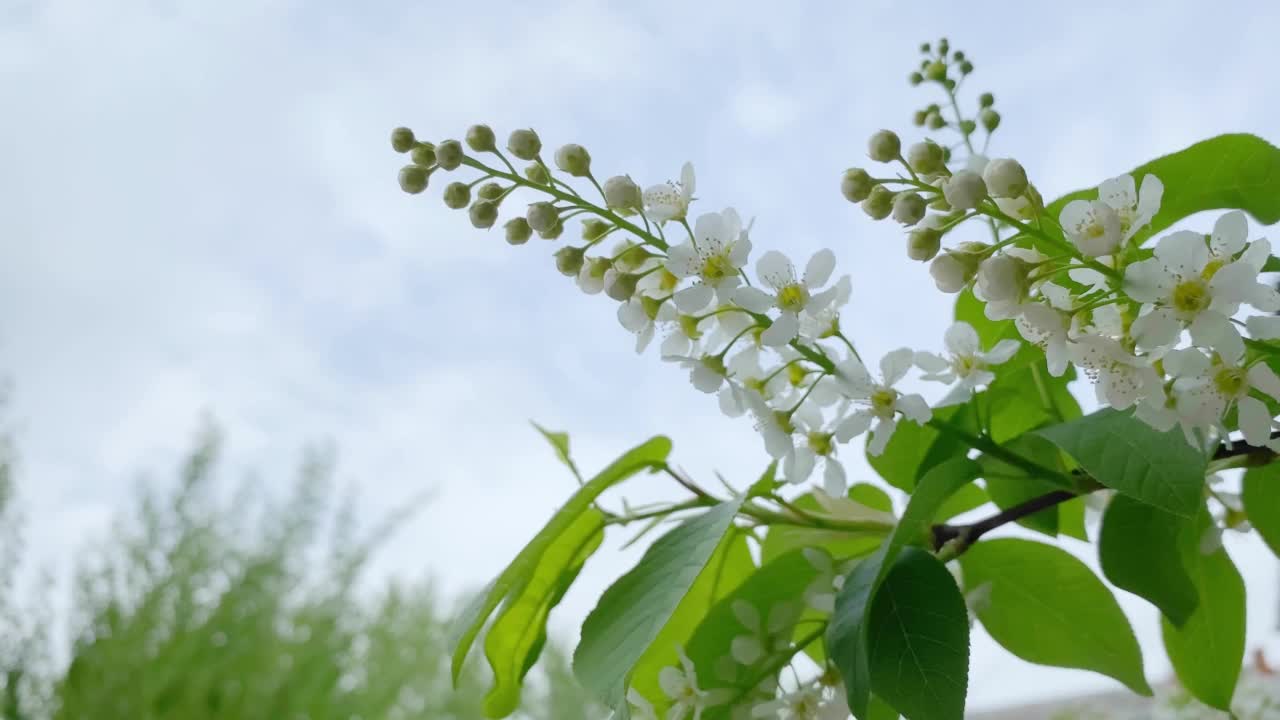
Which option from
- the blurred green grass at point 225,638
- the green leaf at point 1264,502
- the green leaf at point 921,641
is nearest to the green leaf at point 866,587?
the green leaf at point 921,641

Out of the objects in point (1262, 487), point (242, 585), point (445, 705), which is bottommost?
point (445, 705)

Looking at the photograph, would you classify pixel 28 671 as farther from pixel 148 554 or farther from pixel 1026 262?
pixel 1026 262

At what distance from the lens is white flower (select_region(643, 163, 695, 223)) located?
0.26 m

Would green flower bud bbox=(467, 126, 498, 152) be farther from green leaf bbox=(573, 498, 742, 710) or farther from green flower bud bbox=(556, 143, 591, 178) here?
green leaf bbox=(573, 498, 742, 710)

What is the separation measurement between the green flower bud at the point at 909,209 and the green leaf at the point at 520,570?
0.14 metres

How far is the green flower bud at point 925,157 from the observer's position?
227 millimetres

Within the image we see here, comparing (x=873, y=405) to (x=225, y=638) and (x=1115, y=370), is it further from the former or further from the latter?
(x=225, y=638)

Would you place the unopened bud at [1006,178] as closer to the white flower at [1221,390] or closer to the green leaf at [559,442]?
the white flower at [1221,390]

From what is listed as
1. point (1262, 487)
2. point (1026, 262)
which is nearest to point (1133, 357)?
point (1026, 262)

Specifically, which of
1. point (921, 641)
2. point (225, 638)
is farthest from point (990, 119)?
point (225, 638)

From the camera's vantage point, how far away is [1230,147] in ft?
0.94

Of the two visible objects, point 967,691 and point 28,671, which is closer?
point 967,691

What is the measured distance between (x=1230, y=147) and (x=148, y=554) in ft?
7.69

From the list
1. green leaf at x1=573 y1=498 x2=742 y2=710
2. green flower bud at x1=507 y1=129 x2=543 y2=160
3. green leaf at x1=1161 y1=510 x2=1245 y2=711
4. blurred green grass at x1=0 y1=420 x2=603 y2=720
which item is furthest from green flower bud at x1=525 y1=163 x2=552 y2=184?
blurred green grass at x1=0 y1=420 x2=603 y2=720
